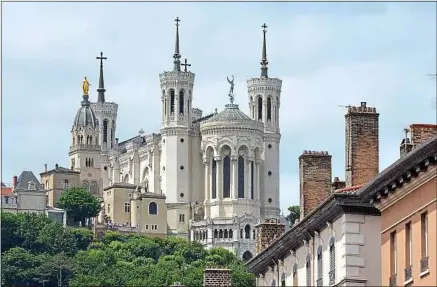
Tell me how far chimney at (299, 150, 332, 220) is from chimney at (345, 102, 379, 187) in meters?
2.05

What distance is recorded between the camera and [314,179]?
51156 millimetres

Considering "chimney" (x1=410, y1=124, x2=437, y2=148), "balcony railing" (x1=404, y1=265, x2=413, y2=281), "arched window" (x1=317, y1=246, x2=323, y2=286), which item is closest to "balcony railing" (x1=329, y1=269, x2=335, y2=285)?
"arched window" (x1=317, y1=246, x2=323, y2=286)

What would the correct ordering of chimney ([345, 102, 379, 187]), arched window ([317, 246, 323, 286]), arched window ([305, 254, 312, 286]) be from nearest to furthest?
1. arched window ([317, 246, 323, 286])
2. arched window ([305, 254, 312, 286])
3. chimney ([345, 102, 379, 187])

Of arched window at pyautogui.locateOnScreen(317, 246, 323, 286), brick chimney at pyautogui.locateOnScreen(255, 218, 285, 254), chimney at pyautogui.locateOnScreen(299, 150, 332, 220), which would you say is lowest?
arched window at pyautogui.locateOnScreen(317, 246, 323, 286)

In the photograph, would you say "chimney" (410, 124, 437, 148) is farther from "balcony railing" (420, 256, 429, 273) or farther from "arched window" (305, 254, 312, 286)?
"balcony railing" (420, 256, 429, 273)

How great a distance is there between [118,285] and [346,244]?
150m

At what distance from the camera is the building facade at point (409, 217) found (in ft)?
122

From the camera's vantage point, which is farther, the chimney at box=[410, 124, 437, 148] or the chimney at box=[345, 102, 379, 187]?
the chimney at box=[345, 102, 379, 187]

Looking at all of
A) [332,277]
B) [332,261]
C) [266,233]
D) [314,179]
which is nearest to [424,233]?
[332,277]

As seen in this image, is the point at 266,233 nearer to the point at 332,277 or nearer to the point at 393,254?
the point at 332,277

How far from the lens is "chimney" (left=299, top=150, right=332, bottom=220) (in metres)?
51.0

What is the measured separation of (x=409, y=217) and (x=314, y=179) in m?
12.8

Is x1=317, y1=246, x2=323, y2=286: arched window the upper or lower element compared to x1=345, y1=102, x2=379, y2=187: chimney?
lower

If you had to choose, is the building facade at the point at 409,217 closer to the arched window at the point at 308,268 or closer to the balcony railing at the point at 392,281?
the balcony railing at the point at 392,281
